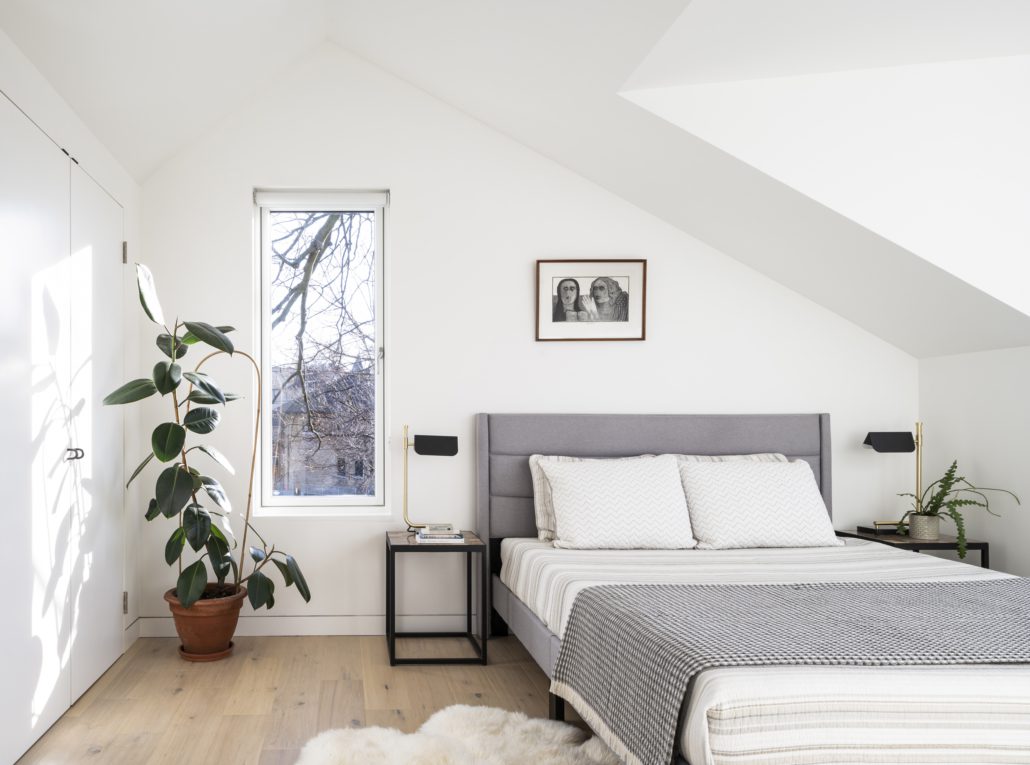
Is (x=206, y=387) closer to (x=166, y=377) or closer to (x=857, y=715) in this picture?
(x=166, y=377)

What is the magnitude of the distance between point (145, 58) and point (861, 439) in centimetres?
378

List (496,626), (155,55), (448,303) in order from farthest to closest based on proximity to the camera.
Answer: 1. (448,303)
2. (496,626)
3. (155,55)

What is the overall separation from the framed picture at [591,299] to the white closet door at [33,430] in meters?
2.16

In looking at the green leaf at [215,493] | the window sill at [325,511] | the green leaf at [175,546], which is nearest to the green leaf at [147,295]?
the green leaf at [215,493]

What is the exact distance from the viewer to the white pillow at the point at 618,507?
3594 millimetres

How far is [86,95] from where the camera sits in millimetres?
3035

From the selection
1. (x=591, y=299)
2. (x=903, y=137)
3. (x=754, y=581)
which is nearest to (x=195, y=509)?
(x=591, y=299)

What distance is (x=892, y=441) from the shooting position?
4.21 meters

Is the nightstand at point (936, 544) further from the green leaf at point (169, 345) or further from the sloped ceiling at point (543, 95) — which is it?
the green leaf at point (169, 345)

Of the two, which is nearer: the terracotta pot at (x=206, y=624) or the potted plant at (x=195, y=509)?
the potted plant at (x=195, y=509)

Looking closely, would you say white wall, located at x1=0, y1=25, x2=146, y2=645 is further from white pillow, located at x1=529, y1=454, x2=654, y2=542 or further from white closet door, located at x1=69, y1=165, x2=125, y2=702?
white pillow, located at x1=529, y1=454, x2=654, y2=542

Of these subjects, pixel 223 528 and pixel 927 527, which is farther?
pixel 927 527

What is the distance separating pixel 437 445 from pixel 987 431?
263 centimetres

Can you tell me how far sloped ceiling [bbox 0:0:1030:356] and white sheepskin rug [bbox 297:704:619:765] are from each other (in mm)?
2290
